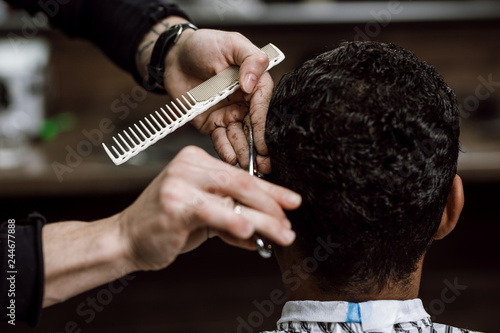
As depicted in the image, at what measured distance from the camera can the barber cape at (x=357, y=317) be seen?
3.74 feet

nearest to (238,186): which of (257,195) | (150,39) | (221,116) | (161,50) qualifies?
(257,195)

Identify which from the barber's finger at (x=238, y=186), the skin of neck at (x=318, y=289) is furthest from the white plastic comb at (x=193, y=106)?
the skin of neck at (x=318, y=289)

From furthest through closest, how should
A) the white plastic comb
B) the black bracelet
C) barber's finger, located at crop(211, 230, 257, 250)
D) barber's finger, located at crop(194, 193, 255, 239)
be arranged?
the black bracelet → the white plastic comb → barber's finger, located at crop(211, 230, 257, 250) → barber's finger, located at crop(194, 193, 255, 239)

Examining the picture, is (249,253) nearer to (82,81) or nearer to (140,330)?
(140,330)

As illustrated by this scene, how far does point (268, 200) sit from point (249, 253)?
→ 7.73ft

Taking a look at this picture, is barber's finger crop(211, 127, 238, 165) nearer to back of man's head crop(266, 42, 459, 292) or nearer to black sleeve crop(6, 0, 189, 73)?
back of man's head crop(266, 42, 459, 292)

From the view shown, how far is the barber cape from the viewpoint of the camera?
3.74 feet

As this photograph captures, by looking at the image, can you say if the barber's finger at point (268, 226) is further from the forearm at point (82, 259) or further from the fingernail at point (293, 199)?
the forearm at point (82, 259)

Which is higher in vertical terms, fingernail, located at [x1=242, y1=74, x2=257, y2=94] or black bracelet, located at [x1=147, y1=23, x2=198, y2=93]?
fingernail, located at [x1=242, y1=74, x2=257, y2=94]

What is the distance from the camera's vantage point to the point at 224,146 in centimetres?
140

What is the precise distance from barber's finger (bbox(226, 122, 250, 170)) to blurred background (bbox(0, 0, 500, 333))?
1381 millimetres

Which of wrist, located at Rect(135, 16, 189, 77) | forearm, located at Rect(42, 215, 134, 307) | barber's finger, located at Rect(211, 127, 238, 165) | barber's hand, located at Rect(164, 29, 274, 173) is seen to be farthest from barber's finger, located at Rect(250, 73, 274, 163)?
wrist, located at Rect(135, 16, 189, 77)

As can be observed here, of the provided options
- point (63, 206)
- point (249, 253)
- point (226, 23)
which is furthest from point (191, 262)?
point (226, 23)

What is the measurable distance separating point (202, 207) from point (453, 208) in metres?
0.65
